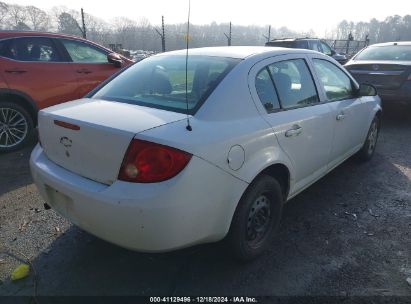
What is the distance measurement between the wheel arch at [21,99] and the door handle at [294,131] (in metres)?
4.10

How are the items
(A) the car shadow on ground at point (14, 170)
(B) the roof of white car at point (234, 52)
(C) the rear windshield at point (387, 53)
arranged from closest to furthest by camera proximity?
(B) the roof of white car at point (234, 52) → (A) the car shadow on ground at point (14, 170) → (C) the rear windshield at point (387, 53)

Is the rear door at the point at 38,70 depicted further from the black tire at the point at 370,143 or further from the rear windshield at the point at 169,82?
the black tire at the point at 370,143

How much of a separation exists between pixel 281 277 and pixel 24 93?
449cm

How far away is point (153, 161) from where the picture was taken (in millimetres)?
2113

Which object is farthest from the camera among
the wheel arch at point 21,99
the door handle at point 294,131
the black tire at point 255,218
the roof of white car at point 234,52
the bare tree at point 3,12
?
the bare tree at point 3,12

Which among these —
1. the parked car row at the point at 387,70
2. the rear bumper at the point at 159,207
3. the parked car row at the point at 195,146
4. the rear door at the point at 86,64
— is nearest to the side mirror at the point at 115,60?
the rear door at the point at 86,64

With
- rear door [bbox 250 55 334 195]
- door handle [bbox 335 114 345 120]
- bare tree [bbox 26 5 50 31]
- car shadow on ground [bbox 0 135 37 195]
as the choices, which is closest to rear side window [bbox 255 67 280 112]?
rear door [bbox 250 55 334 195]

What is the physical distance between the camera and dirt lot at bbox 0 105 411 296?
8.44 feet

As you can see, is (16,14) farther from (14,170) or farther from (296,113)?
(296,113)

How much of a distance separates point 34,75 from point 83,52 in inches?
38.2

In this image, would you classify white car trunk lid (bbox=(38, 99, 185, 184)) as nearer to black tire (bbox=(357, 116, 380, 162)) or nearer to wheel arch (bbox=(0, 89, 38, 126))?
wheel arch (bbox=(0, 89, 38, 126))

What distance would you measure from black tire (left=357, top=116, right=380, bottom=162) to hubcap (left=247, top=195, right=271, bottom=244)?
2.55 m

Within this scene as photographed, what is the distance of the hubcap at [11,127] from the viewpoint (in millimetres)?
5164

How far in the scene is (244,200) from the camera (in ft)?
8.34
